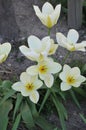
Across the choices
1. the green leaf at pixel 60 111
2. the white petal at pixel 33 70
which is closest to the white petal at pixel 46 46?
the white petal at pixel 33 70

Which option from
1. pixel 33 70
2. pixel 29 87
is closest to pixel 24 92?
pixel 29 87

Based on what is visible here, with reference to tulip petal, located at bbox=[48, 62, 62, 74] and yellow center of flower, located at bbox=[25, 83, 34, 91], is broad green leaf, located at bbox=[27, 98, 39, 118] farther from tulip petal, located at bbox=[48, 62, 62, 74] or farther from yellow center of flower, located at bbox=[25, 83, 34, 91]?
tulip petal, located at bbox=[48, 62, 62, 74]

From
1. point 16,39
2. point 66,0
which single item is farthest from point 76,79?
point 66,0

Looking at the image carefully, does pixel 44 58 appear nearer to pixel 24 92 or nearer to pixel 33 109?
pixel 24 92

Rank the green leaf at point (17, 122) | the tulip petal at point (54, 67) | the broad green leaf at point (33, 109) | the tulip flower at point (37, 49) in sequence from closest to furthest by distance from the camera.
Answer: the tulip flower at point (37, 49)
the tulip petal at point (54, 67)
the green leaf at point (17, 122)
the broad green leaf at point (33, 109)

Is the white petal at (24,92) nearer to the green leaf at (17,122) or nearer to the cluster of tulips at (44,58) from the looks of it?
the cluster of tulips at (44,58)

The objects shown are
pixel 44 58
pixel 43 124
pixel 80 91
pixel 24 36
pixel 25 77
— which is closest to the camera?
pixel 44 58

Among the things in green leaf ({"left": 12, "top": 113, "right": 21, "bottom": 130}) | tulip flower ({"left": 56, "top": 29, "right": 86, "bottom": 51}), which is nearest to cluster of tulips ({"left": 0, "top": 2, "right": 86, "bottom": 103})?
tulip flower ({"left": 56, "top": 29, "right": 86, "bottom": 51})
